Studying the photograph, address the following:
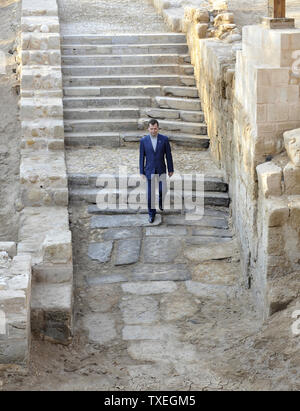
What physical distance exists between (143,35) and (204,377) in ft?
27.0

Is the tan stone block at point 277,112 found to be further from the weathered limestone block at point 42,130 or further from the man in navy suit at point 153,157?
the weathered limestone block at point 42,130

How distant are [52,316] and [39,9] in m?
8.14

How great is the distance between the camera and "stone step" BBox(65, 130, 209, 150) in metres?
11.5

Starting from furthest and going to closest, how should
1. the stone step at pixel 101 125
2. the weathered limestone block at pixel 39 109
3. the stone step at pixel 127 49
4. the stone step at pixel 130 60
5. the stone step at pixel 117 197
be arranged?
the stone step at pixel 127 49 → the stone step at pixel 130 60 → the stone step at pixel 101 125 → the weathered limestone block at pixel 39 109 → the stone step at pixel 117 197

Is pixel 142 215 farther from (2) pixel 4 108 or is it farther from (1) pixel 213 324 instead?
(2) pixel 4 108

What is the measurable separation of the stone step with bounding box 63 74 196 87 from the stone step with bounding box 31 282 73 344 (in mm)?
5927

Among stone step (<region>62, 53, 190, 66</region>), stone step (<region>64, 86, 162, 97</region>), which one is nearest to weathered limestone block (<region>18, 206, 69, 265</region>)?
stone step (<region>64, 86, 162, 97</region>)

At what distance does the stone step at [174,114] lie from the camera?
11.9 m

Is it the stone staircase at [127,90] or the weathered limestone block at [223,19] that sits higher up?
the weathered limestone block at [223,19]

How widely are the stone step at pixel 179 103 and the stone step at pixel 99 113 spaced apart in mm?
433

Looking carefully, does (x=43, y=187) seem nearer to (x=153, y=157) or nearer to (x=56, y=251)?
(x=153, y=157)

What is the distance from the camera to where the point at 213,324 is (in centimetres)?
777

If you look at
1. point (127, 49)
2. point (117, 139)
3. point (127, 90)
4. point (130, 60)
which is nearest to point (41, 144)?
point (117, 139)

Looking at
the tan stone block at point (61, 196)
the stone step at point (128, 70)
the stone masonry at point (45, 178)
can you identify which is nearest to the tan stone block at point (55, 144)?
the stone masonry at point (45, 178)
